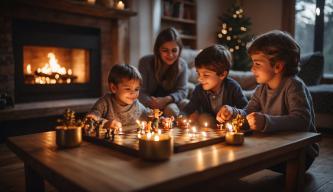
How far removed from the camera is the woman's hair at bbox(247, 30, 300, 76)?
5.08 ft

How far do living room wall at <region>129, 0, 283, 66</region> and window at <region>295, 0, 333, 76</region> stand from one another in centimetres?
31

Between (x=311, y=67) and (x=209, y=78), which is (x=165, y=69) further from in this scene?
(x=311, y=67)

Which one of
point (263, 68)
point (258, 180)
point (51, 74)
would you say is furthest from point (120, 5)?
point (258, 180)

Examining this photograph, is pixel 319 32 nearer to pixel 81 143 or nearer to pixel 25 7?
pixel 25 7

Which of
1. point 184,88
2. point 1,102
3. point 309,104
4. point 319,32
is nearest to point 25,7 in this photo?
point 1,102

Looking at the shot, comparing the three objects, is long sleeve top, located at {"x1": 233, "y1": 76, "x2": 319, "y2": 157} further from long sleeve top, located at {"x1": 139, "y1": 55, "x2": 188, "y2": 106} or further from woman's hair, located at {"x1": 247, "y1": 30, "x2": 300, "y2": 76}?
long sleeve top, located at {"x1": 139, "y1": 55, "x2": 188, "y2": 106}

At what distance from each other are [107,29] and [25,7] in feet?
3.12

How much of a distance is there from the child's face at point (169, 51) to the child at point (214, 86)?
457 mm

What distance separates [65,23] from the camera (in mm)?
3232

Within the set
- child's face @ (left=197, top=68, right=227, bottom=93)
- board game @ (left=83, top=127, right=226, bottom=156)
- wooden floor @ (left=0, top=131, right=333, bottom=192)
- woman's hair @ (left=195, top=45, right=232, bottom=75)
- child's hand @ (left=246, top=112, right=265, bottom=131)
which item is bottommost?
wooden floor @ (left=0, top=131, right=333, bottom=192)

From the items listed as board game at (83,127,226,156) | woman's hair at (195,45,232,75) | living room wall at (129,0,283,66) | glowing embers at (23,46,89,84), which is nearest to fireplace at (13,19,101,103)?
glowing embers at (23,46,89,84)

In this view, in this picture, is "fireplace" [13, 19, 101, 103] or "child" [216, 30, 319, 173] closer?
"child" [216, 30, 319, 173]

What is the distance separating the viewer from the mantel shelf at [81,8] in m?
2.95

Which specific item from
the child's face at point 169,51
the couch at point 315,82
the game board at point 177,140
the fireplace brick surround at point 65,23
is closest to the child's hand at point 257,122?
the game board at point 177,140
